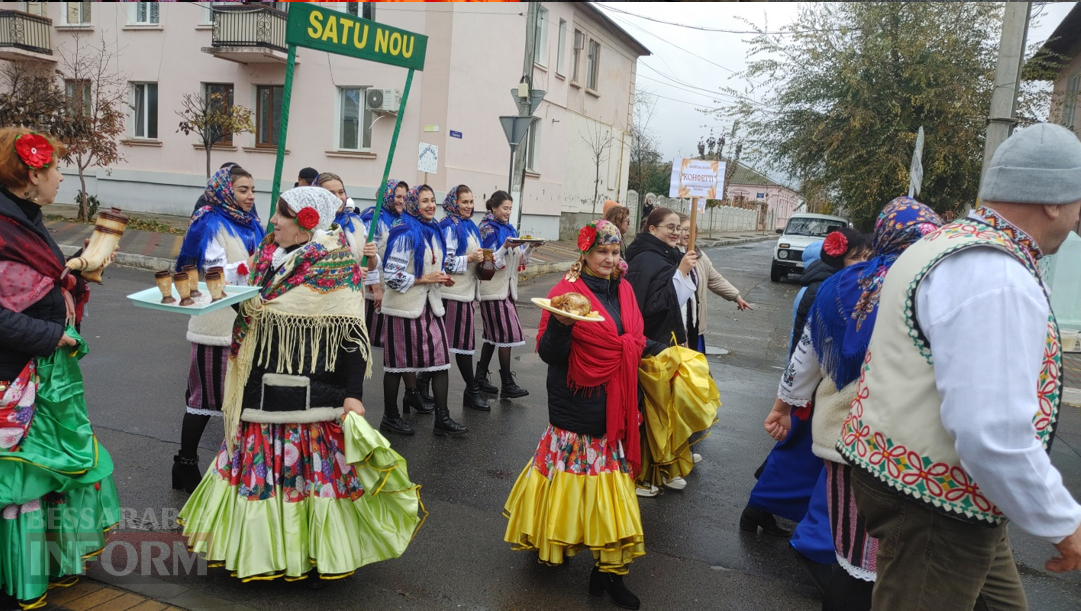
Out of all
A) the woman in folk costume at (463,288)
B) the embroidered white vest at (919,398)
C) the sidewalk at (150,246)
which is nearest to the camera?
the embroidered white vest at (919,398)

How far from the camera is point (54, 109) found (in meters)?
18.0

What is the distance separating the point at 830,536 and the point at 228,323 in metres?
3.35

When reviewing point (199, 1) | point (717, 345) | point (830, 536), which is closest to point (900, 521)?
point (830, 536)

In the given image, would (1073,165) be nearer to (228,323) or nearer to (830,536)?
(830,536)

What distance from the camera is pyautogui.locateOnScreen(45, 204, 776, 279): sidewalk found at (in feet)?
46.9

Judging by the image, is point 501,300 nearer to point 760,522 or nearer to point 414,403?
point 414,403

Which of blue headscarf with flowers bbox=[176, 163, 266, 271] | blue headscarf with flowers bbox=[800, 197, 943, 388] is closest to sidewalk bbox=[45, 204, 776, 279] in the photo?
blue headscarf with flowers bbox=[176, 163, 266, 271]

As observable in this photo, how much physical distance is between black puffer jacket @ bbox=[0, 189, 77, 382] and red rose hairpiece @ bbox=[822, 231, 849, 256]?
11.9ft

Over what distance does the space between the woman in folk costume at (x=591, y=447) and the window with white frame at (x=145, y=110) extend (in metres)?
22.2

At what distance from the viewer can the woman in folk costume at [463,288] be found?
6.66 metres

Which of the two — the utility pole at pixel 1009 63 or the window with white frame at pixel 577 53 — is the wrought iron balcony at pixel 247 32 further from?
the utility pole at pixel 1009 63

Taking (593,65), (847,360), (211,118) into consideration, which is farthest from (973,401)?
(593,65)

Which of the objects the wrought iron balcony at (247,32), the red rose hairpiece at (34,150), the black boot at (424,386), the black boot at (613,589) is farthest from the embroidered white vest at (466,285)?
the wrought iron balcony at (247,32)

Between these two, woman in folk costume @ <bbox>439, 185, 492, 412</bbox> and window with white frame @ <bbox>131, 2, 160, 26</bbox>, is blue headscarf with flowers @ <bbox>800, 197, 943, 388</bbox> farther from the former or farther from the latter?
window with white frame @ <bbox>131, 2, 160, 26</bbox>
